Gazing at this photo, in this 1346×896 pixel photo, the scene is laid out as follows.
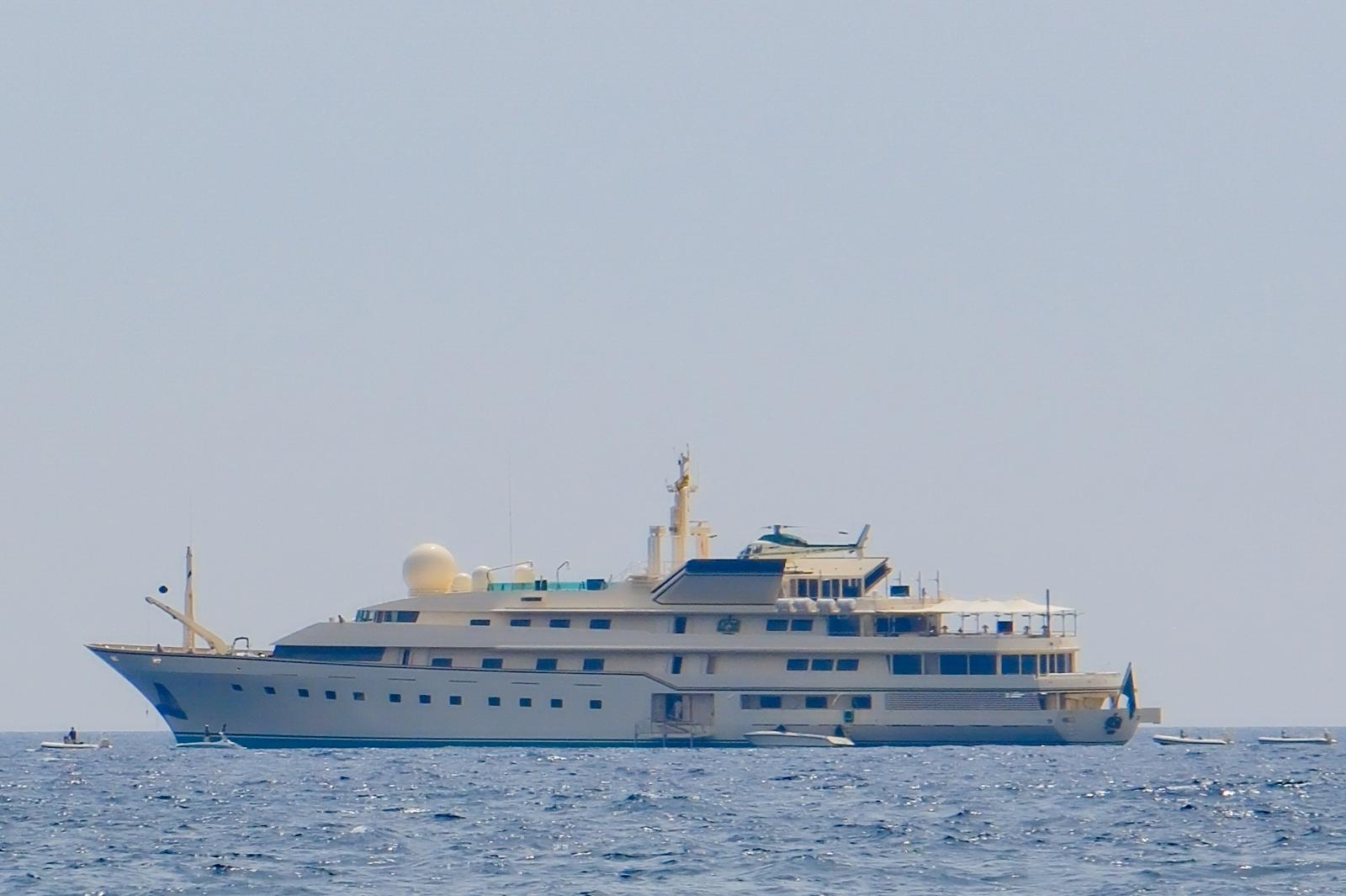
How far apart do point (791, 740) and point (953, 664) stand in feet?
16.2

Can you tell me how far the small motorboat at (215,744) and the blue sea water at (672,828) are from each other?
325 inches

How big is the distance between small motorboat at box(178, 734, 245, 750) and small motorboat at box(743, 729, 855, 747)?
14.2 m

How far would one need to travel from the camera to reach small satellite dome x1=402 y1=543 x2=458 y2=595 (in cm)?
6269

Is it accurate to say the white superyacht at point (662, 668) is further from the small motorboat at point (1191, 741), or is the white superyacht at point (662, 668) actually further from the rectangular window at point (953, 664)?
the small motorboat at point (1191, 741)

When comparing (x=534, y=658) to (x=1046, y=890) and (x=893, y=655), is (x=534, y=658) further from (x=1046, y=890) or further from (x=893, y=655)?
(x=1046, y=890)

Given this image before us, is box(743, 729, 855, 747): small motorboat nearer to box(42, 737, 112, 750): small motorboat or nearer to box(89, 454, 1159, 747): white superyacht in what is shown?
box(89, 454, 1159, 747): white superyacht

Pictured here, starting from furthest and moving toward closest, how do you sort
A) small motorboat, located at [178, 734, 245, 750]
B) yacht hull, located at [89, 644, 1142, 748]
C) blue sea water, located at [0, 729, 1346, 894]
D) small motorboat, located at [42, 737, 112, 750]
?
1. small motorboat, located at [42, 737, 112, 750]
2. small motorboat, located at [178, 734, 245, 750]
3. yacht hull, located at [89, 644, 1142, 748]
4. blue sea water, located at [0, 729, 1346, 894]

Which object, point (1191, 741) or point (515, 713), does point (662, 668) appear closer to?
point (515, 713)

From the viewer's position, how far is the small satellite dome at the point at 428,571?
206ft

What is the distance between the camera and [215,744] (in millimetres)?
62500

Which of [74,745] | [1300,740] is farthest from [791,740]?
[1300,740]

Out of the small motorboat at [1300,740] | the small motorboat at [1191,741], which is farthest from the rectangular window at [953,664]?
the small motorboat at [1300,740]

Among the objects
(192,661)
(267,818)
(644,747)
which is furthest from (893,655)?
(267,818)

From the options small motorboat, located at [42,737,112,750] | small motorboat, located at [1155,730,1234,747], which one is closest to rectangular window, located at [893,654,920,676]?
small motorboat, located at [1155,730,1234,747]
